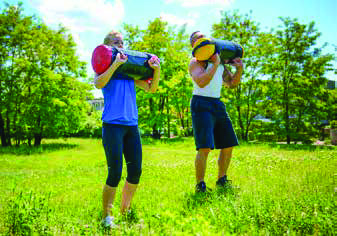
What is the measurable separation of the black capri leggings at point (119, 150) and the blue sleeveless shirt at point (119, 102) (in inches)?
3.5

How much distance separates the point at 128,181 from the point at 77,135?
113 ft

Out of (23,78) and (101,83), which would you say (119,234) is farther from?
(23,78)

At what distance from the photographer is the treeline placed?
17.5 metres

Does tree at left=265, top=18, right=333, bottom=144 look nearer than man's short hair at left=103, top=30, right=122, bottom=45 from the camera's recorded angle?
No

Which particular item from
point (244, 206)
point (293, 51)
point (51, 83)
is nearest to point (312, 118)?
point (293, 51)

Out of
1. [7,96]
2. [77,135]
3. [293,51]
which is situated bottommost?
[77,135]

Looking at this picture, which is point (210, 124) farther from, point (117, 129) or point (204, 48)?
point (117, 129)

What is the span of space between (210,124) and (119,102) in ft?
6.06

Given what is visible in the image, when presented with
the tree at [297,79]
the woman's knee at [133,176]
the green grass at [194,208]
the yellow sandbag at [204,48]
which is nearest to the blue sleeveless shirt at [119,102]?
the woman's knee at [133,176]

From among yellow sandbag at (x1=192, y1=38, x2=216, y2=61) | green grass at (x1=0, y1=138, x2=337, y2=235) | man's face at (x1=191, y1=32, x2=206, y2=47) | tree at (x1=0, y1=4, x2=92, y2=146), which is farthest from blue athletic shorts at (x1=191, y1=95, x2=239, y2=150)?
tree at (x1=0, y1=4, x2=92, y2=146)

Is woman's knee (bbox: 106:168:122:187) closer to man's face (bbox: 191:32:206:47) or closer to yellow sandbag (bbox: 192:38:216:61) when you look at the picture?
yellow sandbag (bbox: 192:38:216:61)

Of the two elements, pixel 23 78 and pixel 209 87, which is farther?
pixel 23 78

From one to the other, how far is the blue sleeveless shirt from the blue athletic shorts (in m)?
1.46

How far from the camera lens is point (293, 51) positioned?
770 inches
